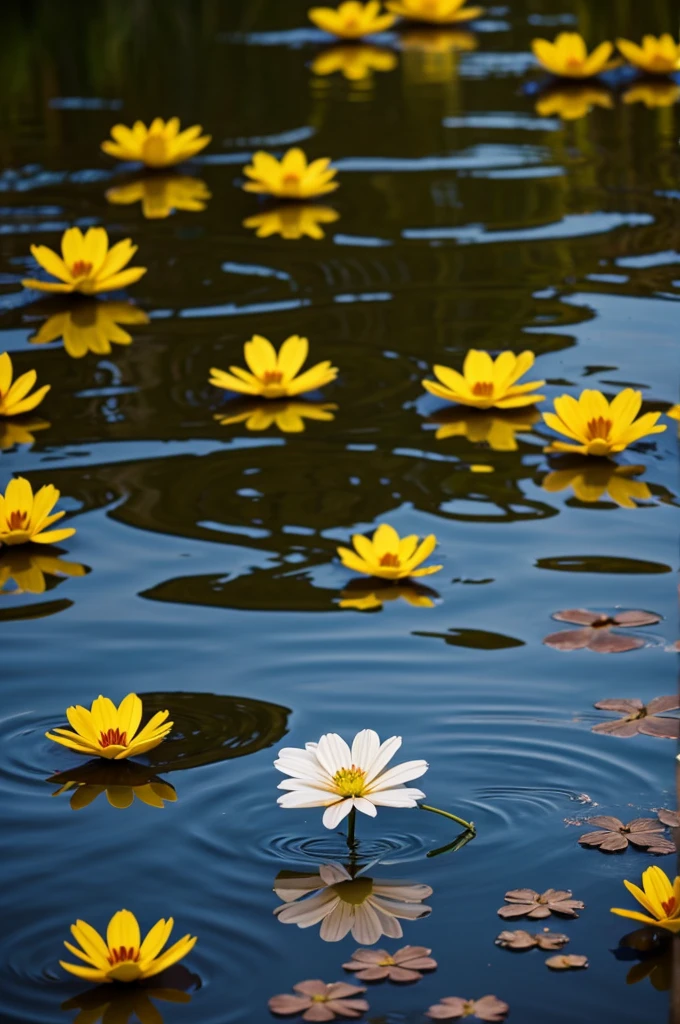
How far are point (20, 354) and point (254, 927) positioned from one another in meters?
2.32

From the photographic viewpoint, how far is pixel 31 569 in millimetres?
2793

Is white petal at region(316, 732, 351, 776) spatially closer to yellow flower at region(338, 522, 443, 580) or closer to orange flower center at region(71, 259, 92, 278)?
yellow flower at region(338, 522, 443, 580)

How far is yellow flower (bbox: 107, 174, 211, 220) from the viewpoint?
187 inches

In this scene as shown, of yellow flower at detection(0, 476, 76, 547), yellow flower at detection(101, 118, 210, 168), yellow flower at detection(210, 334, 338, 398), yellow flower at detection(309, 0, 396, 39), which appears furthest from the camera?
yellow flower at detection(309, 0, 396, 39)

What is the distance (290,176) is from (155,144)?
56 cm

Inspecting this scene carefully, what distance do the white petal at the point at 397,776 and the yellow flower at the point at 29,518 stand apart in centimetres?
115

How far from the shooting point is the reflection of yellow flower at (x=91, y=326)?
149 inches

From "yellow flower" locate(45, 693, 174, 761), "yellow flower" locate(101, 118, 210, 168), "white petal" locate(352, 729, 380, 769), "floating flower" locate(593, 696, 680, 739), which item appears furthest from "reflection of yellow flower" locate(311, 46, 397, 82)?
"white petal" locate(352, 729, 380, 769)

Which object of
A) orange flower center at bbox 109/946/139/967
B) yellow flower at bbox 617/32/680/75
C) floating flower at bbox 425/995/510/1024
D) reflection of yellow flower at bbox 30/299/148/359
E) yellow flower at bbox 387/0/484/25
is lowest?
floating flower at bbox 425/995/510/1024

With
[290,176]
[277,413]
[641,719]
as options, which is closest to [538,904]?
[641,719]

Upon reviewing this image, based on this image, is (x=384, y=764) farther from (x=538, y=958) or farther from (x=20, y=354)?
(x=20, y=354)

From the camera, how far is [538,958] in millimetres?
1676

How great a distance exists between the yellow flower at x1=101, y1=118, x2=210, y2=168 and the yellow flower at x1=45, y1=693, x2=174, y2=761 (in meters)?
3.24

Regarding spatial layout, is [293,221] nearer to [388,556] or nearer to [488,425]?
[488,425]
